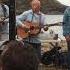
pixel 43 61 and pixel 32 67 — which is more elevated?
pixel 32 67

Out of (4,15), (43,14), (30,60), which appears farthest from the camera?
(43,14)

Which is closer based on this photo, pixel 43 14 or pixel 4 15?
pixel 4 15

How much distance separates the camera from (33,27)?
409 cm

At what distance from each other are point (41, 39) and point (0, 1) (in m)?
0.61

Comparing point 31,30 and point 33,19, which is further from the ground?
point 33,19

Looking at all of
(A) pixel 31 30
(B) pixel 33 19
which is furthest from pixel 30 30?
(B) pixel 33 19

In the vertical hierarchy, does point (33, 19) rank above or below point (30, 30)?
above

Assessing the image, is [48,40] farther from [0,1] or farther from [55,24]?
[0,1]

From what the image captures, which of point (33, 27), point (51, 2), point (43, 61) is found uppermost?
point (51, 2)

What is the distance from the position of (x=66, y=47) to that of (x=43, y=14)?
451 mm

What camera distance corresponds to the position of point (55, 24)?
4141 millimetres

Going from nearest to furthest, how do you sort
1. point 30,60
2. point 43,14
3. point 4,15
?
point 30,60, point 4,15, point 43,14

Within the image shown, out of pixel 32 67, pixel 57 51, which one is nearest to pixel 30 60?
pixel 32 67

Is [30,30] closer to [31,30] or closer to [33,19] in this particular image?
[31,30]
